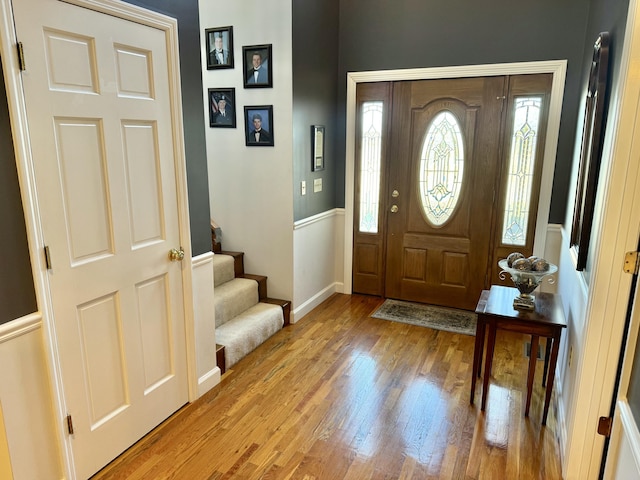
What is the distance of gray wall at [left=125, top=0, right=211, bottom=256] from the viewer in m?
2.20

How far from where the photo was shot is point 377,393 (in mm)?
2678

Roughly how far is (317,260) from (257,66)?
173 cm

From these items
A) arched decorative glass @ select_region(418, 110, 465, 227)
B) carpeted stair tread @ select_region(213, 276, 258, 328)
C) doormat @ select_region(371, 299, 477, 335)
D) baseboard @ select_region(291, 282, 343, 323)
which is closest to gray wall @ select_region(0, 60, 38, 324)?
carpeted stair tread @ select_region(213, 276, 258, 328)

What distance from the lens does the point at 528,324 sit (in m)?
2.26

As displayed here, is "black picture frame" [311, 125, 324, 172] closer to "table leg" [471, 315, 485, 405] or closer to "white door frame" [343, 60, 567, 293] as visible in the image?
"white door frame" [343, 60, 567, 293]

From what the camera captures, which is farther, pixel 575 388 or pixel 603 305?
pixel 575 388

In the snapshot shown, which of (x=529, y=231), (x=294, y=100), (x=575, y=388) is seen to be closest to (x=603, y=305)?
(x=575, y=388)

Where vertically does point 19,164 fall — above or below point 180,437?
above

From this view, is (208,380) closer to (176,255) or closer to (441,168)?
(176,255)

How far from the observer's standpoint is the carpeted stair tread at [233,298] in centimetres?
319

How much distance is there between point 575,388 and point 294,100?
2.61 m

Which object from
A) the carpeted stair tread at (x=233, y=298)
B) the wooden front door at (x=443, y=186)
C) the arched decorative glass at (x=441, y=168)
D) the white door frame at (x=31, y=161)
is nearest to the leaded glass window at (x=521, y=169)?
the wooden front door at (x=443, y=186)

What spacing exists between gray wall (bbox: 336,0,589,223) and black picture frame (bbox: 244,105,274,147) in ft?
3.11

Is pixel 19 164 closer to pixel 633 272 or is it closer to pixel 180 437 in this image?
pixel 180 437
